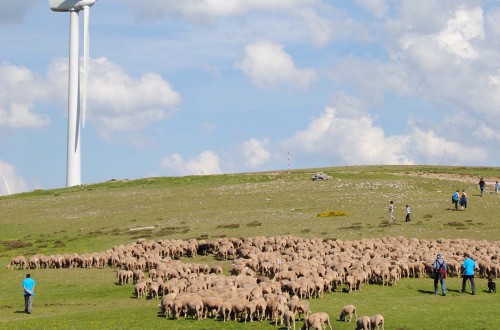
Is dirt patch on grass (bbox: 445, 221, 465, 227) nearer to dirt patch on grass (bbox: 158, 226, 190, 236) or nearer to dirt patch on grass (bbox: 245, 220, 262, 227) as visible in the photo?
dirt patch on grass (bbox: 245, 220, 262, 227)

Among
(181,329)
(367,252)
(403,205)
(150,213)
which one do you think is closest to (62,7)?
(150,213)

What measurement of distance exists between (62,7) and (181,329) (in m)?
84.1

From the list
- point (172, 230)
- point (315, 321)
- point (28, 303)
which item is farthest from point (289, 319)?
point (172, 230)

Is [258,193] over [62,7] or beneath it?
beneath

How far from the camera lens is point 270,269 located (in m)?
48.7

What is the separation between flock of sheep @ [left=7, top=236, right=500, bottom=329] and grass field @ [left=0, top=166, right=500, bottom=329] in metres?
1.09

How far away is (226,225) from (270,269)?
80.9 ft

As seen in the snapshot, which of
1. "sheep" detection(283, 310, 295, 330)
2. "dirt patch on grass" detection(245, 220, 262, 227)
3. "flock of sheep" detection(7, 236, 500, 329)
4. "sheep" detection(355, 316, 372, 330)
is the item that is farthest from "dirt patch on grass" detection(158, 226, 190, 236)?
"sheep" detection(355, 316, 372, 330)

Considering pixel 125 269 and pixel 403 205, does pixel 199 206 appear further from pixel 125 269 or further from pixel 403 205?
pixel 125 269

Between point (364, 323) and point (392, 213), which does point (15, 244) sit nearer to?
point (392, 213)

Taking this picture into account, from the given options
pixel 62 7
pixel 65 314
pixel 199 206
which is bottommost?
pixel 65 314

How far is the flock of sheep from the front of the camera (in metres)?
35.2

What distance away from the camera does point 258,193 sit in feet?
315

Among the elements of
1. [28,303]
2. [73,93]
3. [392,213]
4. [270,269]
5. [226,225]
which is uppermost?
[73,93]
